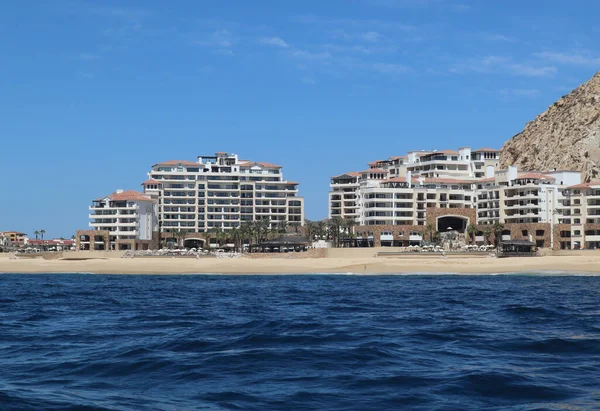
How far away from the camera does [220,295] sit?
6194 centimetres

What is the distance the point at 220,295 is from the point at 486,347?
34.6m

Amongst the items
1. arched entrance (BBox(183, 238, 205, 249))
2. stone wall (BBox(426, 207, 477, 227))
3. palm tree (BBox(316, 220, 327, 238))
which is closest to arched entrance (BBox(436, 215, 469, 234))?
stone wall (BBox(426, 207, 477, 227))

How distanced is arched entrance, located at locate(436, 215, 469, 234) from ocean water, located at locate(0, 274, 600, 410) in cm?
12519

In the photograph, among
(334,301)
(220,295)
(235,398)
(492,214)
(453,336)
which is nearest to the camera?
(235,398)

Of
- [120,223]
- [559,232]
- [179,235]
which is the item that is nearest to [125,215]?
[120,223]

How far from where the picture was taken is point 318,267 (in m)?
109

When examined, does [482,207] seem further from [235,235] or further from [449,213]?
[235,235]

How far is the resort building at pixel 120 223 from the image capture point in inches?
7116

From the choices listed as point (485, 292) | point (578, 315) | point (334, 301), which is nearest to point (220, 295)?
point (334, 301)

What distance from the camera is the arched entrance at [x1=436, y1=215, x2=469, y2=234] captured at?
577 ft

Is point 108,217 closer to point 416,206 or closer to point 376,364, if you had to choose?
point 416,206

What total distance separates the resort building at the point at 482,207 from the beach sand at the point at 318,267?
171 feet

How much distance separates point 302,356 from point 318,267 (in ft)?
A: 267

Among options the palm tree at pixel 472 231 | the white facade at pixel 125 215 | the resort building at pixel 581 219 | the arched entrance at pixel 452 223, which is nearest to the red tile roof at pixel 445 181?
the arched entrance at pixel 452 223
